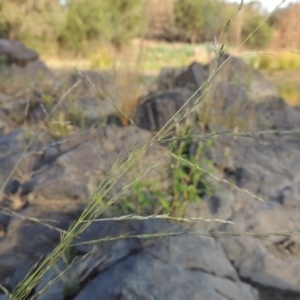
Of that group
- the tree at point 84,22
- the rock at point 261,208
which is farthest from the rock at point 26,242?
the tree at point 84,22

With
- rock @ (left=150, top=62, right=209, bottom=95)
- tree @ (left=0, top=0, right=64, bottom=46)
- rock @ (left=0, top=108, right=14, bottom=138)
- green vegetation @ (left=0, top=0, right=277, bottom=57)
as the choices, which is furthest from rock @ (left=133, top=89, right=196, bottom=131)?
tree @ (left=0, top=0, right=64, bottom=46)

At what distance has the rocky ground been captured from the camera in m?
→ 1.90

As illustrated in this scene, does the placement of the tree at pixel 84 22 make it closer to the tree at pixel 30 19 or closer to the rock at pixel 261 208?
the tree at pixel 30 19

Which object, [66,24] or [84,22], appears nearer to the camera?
[66,24]

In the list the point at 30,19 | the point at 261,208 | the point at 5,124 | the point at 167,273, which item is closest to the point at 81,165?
the point at 261,208

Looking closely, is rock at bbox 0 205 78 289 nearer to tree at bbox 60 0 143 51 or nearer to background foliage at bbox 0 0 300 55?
background foliage at bbox 0 0 300 55

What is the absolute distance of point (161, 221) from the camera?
2.27 meters

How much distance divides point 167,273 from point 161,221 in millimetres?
372

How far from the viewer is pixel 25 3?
18.4m

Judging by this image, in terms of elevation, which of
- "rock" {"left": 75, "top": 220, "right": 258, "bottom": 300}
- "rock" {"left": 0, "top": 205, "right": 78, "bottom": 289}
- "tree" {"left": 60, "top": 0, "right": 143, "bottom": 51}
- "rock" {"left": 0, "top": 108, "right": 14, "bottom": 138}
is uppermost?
"rock" {"left": 75, "top": 220, "right": 258, "bottom": 300}

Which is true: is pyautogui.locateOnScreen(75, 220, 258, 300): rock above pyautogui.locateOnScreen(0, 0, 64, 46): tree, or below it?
above

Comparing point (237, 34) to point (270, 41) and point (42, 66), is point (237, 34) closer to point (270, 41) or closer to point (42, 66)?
point (42, 66)

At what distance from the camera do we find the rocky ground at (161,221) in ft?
6.22

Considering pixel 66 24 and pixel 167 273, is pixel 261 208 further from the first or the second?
pixel 66 24
